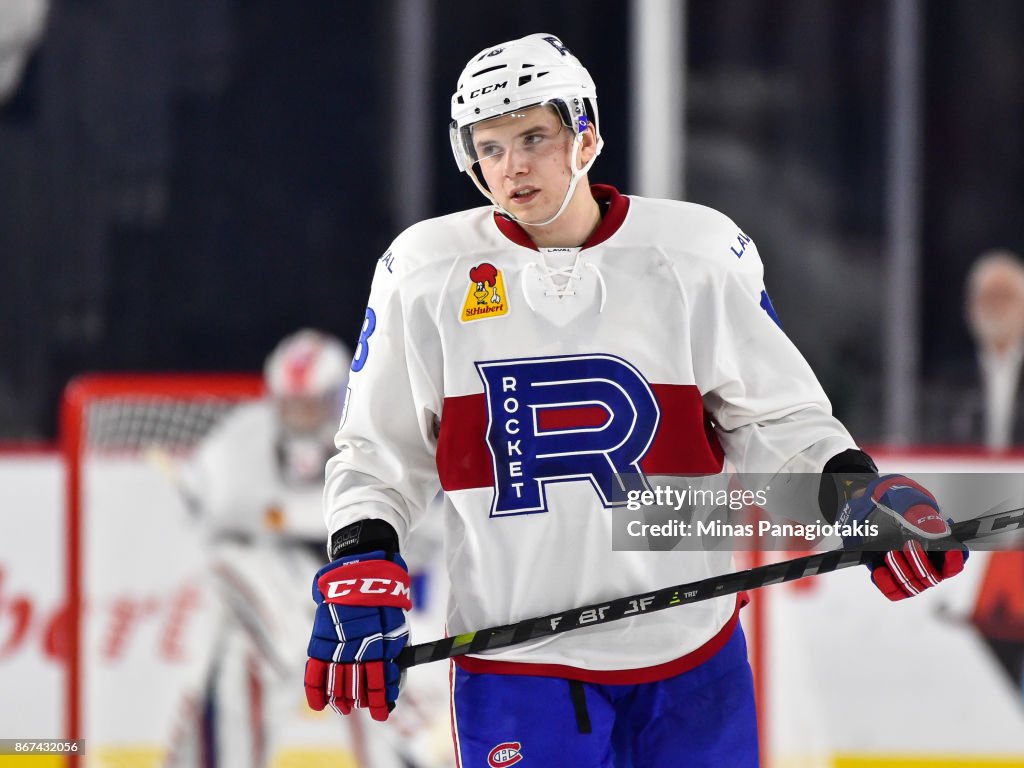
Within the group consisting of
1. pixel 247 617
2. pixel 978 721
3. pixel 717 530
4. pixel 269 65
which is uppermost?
pixel 269 65

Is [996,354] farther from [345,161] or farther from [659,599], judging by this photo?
[659,599]

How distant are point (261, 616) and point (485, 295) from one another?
1.64 meters

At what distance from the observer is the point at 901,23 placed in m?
4.08

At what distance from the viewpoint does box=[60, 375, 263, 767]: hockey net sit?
314 centimetres

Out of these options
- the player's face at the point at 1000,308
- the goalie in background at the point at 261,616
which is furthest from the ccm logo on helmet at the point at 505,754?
the player's face at the point at 1000,308

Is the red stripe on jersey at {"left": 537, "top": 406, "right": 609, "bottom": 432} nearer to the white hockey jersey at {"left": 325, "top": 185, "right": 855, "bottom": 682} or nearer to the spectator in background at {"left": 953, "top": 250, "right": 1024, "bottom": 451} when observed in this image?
A: the white hockey jersey at {"left": 325, "top": 185, "right": 855, "bottom": 682}

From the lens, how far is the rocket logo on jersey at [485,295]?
169cm

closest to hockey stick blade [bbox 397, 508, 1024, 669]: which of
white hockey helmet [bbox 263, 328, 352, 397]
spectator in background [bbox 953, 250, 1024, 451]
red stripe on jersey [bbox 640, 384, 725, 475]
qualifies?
red stripe on jersey [bbox 640, 384, 725, 475]

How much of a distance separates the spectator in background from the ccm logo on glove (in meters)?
2.46

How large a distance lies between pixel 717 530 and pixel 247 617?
5.32 feet

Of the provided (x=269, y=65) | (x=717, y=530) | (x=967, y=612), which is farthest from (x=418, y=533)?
(x=269, y=65)

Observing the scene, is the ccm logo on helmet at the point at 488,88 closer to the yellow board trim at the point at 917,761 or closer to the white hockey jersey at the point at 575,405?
the white hockey jersey at the point at 575,405

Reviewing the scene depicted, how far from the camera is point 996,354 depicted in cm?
388

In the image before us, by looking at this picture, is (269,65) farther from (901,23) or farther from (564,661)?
(564,661)
